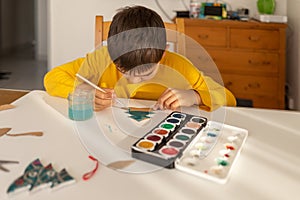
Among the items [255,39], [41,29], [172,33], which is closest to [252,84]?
[255,39]

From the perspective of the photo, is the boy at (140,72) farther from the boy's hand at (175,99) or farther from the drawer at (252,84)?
the drawer at (252,84)

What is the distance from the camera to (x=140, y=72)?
1.01 meters

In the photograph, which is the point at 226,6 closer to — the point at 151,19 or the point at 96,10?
the point at 96,10

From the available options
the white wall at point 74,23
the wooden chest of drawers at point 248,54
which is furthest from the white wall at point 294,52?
the white wall at point 74,23

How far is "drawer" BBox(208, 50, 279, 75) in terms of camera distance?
8.86 ft

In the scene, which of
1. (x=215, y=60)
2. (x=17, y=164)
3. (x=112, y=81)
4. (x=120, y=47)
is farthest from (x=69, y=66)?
(x=215, y=60)

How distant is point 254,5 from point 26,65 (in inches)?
121

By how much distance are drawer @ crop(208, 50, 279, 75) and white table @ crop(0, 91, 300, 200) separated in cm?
179

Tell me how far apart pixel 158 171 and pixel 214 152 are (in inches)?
5.4

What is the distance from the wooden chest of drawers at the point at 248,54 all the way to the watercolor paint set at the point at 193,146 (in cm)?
184

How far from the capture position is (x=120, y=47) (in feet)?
3.28

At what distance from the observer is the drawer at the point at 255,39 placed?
A: 8.79ft

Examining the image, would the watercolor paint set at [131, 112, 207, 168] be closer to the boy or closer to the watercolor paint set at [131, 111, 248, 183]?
the watercolor paint set at [131, 111, 248, 183]

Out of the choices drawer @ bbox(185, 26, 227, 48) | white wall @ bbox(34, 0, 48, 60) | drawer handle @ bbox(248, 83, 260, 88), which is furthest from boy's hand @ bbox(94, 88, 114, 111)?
white wall @ bbox(34, 0, 48, 60)
